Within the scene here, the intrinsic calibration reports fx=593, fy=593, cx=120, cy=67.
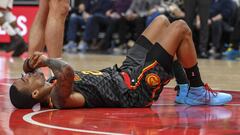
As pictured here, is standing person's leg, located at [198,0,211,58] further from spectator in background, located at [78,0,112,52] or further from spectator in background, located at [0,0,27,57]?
spectator in background, located at [0,0,27,57]


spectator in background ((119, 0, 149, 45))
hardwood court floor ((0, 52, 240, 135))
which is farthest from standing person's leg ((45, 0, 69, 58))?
spectator in background ((119, 0, 149, 45))

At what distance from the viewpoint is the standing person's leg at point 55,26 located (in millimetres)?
4223

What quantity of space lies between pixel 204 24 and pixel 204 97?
598 centimetres

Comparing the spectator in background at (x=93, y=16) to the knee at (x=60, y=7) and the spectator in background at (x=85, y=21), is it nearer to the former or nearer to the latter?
the spectator in background at (x=85, y=21)

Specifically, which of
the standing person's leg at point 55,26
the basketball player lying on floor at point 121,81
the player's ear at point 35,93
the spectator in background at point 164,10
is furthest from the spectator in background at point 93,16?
the player's ear at point 35,93

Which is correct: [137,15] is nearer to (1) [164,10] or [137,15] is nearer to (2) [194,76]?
(1) [164,10]

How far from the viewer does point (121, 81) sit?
11.6 ft

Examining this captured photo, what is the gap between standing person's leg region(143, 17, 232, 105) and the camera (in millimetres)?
3605

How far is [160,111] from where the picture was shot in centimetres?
354

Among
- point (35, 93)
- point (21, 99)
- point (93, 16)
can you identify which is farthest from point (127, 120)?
point (93, 16)

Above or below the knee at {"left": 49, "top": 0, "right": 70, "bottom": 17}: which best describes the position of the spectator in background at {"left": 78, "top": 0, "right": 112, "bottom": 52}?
below

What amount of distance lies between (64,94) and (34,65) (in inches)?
10.4

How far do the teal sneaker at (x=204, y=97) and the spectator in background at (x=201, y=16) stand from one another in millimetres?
5457

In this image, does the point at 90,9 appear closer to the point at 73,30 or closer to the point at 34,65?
the point at 73,30
